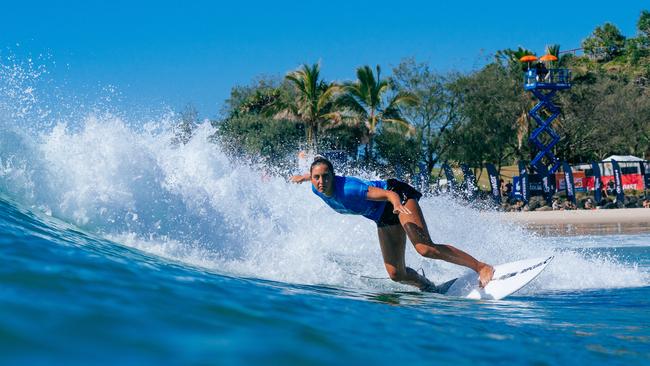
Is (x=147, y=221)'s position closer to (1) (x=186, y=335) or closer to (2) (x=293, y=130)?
(1) (x=186, y=335)

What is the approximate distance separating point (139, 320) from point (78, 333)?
35 cm

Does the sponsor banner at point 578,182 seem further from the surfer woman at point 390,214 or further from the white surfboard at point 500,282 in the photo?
the surfer woman at point 390,214

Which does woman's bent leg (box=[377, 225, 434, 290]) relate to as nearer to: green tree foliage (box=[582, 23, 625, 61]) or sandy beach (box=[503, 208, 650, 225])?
sandy beach (box=[503, 208, 650, 225])

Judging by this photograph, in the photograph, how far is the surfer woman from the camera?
660 cm

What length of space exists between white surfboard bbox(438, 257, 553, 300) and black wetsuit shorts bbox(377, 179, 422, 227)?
0.80m

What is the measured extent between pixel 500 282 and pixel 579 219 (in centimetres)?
2109

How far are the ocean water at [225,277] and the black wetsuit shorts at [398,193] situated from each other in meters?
0.66

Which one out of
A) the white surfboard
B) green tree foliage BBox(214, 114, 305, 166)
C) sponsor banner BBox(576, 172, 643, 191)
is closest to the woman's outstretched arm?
the white surfboard

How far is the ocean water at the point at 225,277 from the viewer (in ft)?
9.53

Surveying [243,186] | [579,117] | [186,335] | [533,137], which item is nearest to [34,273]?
[186,335]

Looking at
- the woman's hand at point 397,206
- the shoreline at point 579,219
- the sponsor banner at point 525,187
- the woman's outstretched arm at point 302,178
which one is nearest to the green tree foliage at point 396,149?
the sponsor banner at point 525,187

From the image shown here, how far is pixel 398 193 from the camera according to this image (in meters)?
6.84

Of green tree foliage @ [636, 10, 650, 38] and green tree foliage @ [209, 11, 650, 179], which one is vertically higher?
green tree foliage @ [636, 10, 650, 38]

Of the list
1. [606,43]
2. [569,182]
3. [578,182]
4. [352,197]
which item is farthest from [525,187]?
[606,43]
